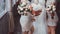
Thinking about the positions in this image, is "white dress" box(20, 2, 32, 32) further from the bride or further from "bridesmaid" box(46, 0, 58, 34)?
"bridesmaid" box(46, 0, 58, 34)

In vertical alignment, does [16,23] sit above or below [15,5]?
below

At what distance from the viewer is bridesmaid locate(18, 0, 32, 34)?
1.66m

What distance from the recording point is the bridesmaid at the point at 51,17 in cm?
165

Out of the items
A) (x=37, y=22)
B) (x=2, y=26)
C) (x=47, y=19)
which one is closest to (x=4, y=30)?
(x=2, y=26)

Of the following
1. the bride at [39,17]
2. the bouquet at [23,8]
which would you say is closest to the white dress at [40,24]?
the bride at [39,17]

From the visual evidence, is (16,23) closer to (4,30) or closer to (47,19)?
(4,30)

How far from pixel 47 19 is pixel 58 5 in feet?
0.61

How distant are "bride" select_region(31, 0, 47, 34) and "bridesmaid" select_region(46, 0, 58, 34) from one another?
5cm

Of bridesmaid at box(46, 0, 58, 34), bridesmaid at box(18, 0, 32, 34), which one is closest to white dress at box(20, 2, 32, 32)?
bridesmaid at box(18, 0, 32, 34)

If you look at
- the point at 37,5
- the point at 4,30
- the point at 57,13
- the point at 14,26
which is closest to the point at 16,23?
the point at 14,26

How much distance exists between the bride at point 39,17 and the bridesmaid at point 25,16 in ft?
0.18

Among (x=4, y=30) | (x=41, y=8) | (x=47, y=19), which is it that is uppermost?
(x=41, y=8)

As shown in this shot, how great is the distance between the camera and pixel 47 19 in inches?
66.1

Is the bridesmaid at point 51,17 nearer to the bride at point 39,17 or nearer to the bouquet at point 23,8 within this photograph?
the bride at point 39,17
